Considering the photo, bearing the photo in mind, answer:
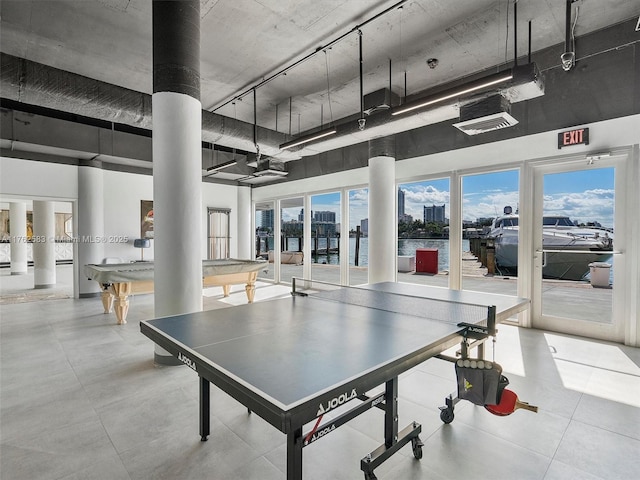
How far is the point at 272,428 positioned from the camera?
2404 mm

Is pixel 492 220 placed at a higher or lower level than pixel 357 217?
lower

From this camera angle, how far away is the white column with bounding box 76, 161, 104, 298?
712cm

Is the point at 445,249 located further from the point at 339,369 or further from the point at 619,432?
the point at 339,369

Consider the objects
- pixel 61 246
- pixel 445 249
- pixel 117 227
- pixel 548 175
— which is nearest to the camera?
pixel 548 175

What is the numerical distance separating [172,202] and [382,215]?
3.94 meters

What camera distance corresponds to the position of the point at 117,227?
7.87 metres

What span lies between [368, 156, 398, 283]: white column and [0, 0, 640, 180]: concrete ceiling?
1.39 m

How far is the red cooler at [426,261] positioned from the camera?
9.41 meters

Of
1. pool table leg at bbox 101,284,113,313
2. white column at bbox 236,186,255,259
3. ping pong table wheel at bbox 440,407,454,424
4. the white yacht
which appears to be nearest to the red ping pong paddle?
ping pong table wheel at bbox 440,407,454,424

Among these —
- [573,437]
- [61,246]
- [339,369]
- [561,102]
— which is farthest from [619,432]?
[61,246]

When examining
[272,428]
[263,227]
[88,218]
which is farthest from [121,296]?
[263,227]

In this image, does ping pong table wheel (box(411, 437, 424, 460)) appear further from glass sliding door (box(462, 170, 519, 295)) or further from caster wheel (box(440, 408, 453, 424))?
glass sliding door (box(462, 170, 519, 295))

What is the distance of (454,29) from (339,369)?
13.8 ft

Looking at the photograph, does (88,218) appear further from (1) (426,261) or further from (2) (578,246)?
(2) (578,246)
